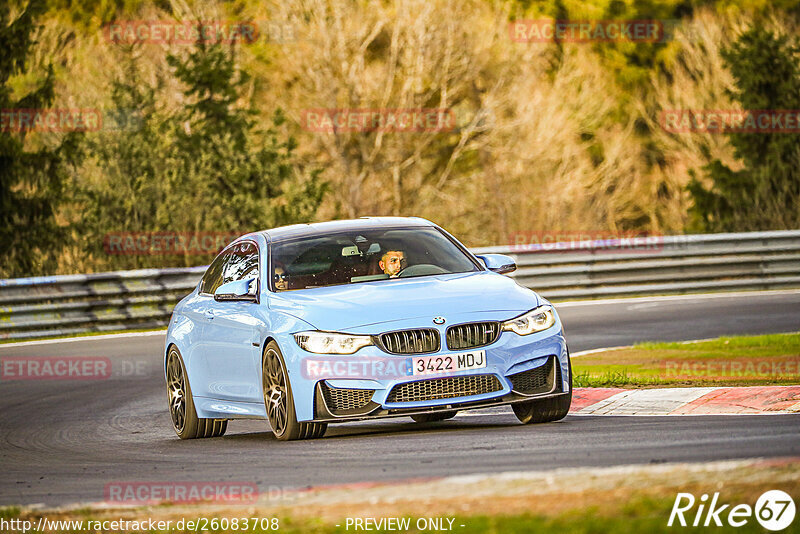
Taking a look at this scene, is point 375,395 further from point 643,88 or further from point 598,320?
point 643,88

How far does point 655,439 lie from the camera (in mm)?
8891

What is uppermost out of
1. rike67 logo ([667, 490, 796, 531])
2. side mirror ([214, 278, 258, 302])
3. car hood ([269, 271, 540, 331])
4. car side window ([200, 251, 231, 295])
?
rike67 logo ([667, 490, 796, 531])

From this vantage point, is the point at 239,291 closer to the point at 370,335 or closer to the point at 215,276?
the point at 215,276

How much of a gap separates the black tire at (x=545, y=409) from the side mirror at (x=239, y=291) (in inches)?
82.7

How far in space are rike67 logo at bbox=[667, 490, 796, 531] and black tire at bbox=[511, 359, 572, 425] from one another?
A: 4.26 m

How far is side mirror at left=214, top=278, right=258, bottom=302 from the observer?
10977mm

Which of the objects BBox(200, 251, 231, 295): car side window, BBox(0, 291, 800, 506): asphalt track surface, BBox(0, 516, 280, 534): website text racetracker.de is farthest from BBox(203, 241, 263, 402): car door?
BBox(0, 516, 280, 534): website text racetracker.de

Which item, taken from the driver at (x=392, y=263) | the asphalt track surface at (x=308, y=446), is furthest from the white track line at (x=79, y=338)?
the driver at (x=392, y=263)

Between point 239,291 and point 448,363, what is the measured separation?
2.00 meters

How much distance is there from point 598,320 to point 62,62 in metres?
35.8

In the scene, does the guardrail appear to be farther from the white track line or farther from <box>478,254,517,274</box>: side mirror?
<box>478,254,517,274</box>: side mirror

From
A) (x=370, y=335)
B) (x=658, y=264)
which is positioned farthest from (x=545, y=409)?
(x=658, y=264)

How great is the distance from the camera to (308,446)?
986 cm

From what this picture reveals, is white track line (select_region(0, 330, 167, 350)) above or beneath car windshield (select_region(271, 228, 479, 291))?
beneath
